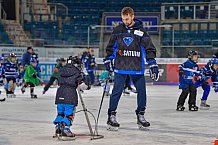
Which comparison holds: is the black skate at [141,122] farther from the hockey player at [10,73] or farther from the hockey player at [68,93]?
the hockey player at [10,73]

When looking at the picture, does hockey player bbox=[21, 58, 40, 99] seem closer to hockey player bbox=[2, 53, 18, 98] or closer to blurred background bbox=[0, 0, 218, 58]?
hockey player bbox=[2, 53, 18, 98]

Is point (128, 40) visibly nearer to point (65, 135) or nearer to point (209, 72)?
point (65, 135)

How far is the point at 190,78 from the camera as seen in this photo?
31.4 feet

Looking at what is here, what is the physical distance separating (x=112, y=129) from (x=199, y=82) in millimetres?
4374

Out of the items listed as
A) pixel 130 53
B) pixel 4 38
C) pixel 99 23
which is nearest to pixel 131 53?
pixel 130 53

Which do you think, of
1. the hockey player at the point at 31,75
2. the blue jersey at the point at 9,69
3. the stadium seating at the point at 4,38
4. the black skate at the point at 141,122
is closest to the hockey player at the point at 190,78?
the black skate at the point at 141,122

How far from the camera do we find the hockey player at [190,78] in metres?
9.45

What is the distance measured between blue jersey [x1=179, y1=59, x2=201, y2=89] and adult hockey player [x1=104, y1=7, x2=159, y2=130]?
3.27 m

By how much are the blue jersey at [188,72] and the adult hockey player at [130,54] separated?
3.27 meters

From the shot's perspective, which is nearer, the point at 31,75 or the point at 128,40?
the point at 128,40

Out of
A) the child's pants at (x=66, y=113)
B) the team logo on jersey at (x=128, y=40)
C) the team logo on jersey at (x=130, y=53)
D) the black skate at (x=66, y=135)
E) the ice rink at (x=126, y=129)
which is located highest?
the team logo on jersey at (x=128, y=40)

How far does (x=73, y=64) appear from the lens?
5590 mm

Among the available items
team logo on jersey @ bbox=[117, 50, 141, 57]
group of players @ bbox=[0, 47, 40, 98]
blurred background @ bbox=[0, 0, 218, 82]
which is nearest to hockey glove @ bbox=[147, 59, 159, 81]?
team logo on jersey @ bbox=[117, 50, 141, 57]

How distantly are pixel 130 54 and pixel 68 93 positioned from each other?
1.14 metres
